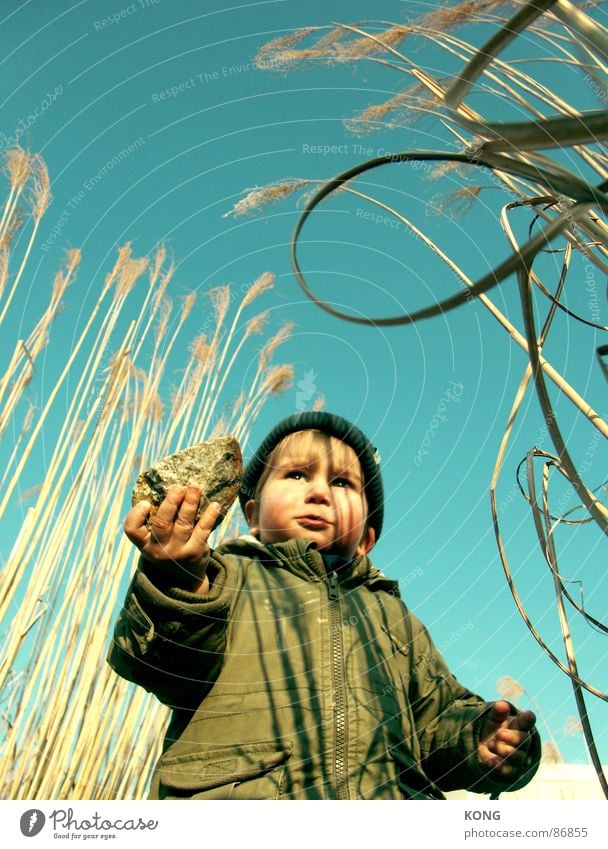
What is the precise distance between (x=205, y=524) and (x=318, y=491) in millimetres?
301

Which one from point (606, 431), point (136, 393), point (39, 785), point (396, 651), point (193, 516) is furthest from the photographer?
point (136, 393)

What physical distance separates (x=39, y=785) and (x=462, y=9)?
1079 mm

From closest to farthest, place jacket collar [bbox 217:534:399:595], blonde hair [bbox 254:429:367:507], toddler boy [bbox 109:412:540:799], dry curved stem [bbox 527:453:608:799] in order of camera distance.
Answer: dry curved stem [bbox 527:453:608:799]
toddler boy [bbox 109:412:540:799]
jacket collar [bbox 217:534:399:595]
blonde hair [bbox 254:429:367:507]

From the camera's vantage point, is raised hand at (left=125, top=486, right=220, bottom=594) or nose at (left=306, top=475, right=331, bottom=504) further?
nose at (left=306, top=475, right=331, bottom=504)

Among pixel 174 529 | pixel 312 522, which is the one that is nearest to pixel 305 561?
pixel 312 522

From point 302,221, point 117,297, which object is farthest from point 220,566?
point 117,297

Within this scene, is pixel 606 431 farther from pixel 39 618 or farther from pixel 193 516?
pixel 39 618

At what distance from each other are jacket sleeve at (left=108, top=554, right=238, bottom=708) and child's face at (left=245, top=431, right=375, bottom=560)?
0.15 meters

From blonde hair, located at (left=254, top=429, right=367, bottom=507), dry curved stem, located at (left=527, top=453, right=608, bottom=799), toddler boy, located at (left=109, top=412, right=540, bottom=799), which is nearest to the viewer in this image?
dry curved stem, located at (left=527, top=453, right=608, bottom=799)

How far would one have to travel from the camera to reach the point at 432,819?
0.64m

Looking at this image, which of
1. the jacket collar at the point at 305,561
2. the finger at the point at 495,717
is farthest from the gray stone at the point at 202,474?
→ the finger at the point at 495,717

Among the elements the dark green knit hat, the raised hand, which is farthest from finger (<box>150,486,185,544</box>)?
the dark green knit hat

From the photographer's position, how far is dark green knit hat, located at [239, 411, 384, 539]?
106 cm

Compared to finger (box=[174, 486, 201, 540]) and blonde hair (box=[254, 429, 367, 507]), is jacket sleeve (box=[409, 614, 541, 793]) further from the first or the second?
finger (box=[174, 486, 201, 540])
